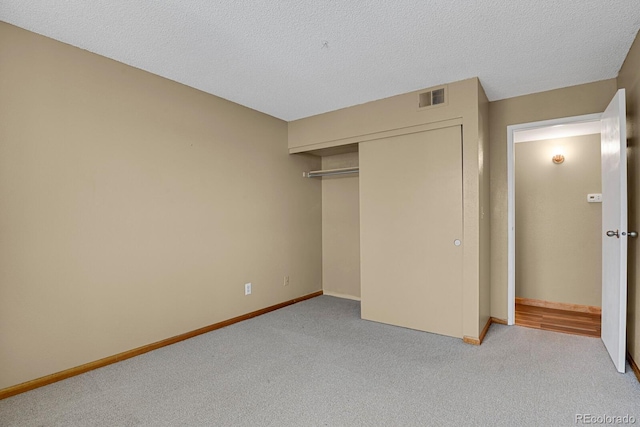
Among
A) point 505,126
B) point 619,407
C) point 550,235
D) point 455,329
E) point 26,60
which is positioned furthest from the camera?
point 550,235

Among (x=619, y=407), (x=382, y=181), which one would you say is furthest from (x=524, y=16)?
(x=619, y=407)

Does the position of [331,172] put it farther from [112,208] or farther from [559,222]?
[559,222]

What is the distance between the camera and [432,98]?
3.10 m

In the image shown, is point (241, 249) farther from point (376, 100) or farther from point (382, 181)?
point (376, 100)

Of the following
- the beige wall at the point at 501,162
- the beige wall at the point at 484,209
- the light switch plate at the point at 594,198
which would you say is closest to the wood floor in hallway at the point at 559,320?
the beige wall at the point at 501,162

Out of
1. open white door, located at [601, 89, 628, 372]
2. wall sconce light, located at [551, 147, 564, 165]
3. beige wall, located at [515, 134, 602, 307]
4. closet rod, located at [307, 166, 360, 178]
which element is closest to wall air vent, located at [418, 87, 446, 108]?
closet rod, located at [307, 166, 360, 178]

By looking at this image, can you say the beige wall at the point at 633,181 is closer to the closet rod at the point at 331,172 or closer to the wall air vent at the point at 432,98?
the wall air vent at the point at 432,98

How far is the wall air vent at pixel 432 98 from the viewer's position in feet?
10.00

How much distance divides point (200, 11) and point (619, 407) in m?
3.47

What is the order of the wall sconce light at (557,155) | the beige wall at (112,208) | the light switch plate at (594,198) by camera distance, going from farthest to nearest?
1. the wall sconce light at (557,155)
2. the light switch plate at (594,198)
3. the beige wall at (112,208)

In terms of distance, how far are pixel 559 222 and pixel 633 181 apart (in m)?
1.75

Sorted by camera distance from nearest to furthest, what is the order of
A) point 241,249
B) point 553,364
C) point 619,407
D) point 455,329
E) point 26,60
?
point 619,407 < point 26,60 < point 553,364 < point 455,329 < point 241,249

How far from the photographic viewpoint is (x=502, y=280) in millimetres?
3398

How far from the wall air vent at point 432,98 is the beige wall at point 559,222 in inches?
78.0
